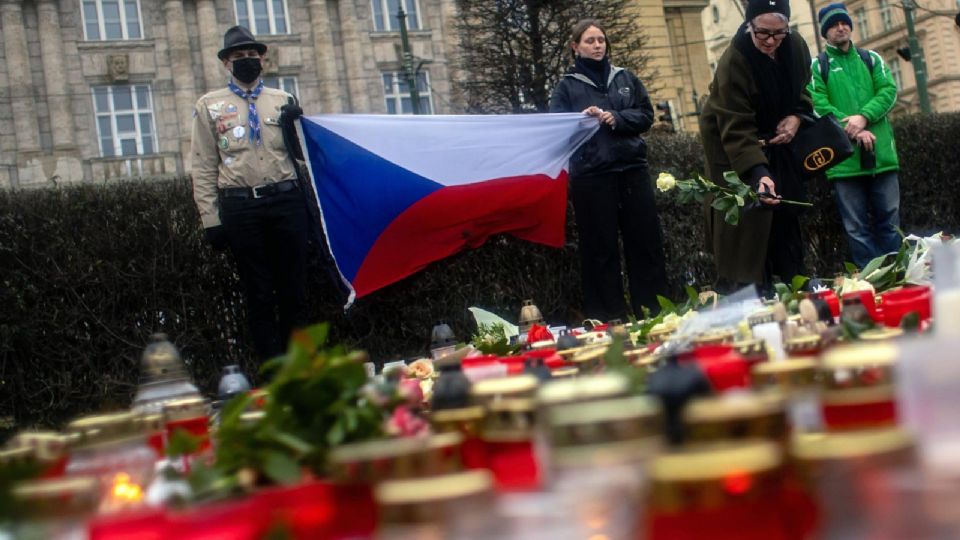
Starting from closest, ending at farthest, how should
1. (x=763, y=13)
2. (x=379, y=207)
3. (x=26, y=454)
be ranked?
(x=26, y=454) → (x=763, y=13) → (x=379, y=207)

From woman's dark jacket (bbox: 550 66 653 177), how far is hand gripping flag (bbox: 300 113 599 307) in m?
0.12

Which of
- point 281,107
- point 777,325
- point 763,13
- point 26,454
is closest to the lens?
point 26,454

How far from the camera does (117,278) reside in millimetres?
5977

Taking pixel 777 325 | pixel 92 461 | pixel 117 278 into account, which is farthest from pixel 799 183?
pixel 92 461

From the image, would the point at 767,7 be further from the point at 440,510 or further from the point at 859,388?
the point at 440,510

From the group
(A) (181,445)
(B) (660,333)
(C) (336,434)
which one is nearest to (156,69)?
(B) (660,333)

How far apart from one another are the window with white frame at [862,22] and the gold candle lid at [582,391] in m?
51.0

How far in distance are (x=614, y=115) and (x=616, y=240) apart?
60 cm

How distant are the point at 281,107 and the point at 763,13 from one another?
220 cm

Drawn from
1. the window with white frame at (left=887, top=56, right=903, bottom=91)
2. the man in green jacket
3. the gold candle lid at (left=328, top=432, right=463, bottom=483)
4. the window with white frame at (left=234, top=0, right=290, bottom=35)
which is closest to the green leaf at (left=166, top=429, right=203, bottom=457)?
the gold candle lid at (left=328, top=432, right=463, bottom=483)

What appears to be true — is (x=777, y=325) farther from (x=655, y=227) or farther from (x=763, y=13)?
(x=655, y=227)

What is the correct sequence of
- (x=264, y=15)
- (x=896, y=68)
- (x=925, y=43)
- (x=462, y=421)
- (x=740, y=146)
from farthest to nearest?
(x=896, y=68)
(x=925, y=43)
(x=264, y=15)
(x=740, y=146)
(x=462, y=421)

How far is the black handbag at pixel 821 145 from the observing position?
4547mm

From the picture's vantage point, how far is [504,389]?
102 centimetres
